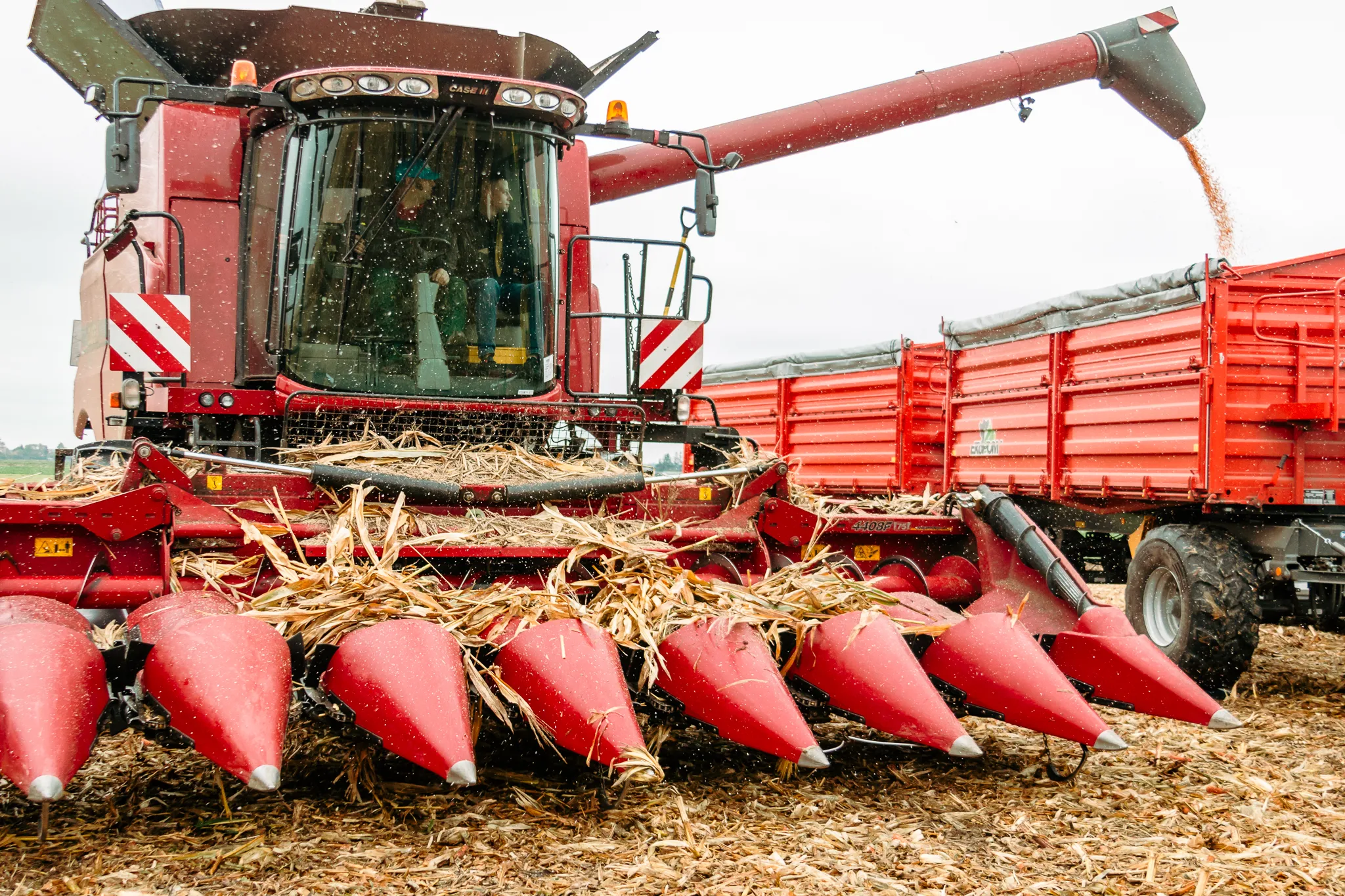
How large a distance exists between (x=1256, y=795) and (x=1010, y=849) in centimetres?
136

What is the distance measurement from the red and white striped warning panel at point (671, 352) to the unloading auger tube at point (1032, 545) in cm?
149

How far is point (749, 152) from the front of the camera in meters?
8.88

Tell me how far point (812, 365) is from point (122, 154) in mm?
9730

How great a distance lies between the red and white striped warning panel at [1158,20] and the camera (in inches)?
392

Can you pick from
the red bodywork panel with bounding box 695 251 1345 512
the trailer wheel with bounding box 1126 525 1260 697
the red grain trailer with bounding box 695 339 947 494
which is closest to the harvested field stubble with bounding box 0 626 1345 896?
the trailer wheel with bounding box 1126 525 1260 697

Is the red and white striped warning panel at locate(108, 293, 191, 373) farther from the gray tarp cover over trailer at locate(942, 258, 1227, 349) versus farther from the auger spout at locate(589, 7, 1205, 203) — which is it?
the gray tarp cover over trailer at locate(942, 258, 1227, 349)

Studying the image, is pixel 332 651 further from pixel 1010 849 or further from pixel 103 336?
pixel 103 336

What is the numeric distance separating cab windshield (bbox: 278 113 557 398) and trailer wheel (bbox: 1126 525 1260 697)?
419 centimetres

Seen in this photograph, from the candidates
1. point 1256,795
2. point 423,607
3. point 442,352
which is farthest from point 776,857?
point 442,352

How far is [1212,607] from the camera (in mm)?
6988

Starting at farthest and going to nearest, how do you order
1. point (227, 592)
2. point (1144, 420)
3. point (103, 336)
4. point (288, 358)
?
point (1144, 420) → point (103, 336) → point (288, 358) → point (227, 592)

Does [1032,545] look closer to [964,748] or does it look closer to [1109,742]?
[1109,742]

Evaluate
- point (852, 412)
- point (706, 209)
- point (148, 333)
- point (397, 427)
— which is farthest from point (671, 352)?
point (852, 412)

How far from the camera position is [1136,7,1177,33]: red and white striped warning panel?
9945 mm
